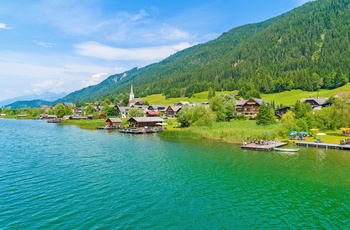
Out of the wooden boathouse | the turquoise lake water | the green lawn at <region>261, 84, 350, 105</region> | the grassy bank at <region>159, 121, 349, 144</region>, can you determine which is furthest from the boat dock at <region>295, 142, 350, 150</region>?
the green lawn at <region>261, 84, 350, 105</region>

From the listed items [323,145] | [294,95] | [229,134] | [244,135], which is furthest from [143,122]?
[294,95]

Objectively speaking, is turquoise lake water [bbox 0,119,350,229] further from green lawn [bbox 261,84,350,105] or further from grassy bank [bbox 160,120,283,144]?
green lawn [bbox 261,84,350,105]

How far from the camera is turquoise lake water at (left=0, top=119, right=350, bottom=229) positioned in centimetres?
2308

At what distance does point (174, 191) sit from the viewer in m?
30.6

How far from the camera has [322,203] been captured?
2728 cm

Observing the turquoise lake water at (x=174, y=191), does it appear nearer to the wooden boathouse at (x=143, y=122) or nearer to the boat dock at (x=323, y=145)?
the boat dock at (x=323, y=145)

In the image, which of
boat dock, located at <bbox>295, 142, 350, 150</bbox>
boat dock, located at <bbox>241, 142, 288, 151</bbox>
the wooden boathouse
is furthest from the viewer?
the wooden boathouse

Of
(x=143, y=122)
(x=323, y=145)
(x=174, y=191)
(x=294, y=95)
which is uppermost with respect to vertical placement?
(x=294, y=95)

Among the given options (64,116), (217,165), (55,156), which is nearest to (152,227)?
(217,165)

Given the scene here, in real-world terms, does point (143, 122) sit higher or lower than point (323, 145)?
higher

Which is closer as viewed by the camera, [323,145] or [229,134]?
[323,145]

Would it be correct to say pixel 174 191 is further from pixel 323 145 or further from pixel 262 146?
pixel 323 145

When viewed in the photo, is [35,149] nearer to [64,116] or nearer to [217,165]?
[217,165]

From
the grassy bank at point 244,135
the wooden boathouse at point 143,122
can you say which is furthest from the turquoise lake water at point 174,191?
the wooden boathouse at point 143,122
